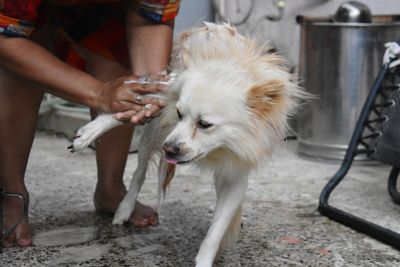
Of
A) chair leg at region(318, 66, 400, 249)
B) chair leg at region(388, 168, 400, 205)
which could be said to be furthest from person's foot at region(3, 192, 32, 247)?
chair leg at region(388, 168, 400, 205)

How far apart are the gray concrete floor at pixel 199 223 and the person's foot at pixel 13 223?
4cm

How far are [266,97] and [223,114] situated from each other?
0.13m

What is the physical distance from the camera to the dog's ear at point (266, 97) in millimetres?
1834

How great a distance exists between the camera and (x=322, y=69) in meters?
3.79

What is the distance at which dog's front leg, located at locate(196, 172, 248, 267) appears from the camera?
6.47 ft

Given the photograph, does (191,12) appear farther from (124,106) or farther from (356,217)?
(124,106)

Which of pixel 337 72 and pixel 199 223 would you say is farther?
pixel 337 72

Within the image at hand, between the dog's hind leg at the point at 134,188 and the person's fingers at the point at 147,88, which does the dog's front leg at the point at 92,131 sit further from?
the dog's hind leg at the point at 134,188

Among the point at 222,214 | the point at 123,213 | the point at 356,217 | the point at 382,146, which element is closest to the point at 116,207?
the point at 123,213

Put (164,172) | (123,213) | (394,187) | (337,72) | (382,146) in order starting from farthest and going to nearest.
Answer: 1. (337,72)
2. (394,187)
3. (382,146)
4. (123,213)
5. (164,172)

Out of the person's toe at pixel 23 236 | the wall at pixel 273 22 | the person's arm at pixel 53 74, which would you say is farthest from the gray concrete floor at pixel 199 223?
the wall at pixel 273 22

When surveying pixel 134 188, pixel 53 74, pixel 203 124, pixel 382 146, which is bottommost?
pixel 134 188

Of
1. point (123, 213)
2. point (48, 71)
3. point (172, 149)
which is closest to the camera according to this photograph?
point (172, 149)

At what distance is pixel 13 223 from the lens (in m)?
2.24
